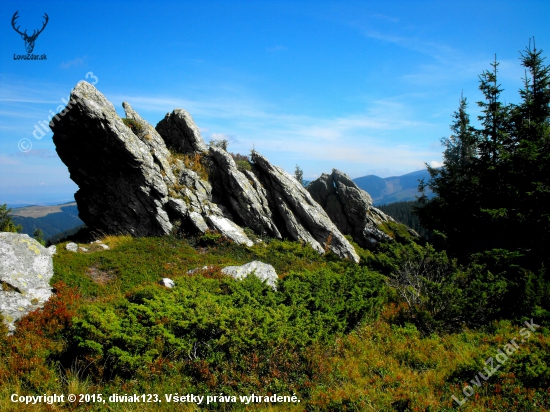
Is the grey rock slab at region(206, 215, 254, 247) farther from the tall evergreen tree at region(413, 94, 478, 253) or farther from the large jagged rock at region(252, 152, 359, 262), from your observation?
the tall evergreen tree at region(413, 94, 478, 253)

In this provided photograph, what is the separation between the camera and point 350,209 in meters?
29.6

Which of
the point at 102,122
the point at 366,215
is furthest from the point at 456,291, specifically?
the point at 102,122

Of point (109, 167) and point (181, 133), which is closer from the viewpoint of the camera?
point (109, 167)

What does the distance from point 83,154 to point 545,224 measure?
27.5m

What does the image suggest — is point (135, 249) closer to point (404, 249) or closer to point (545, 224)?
point (404, 249)

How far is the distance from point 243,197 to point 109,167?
32.7ft

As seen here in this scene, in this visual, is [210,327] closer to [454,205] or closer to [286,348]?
[286,348]

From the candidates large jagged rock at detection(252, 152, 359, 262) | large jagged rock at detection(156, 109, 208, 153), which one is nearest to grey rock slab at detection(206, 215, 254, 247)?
large jagged rock at detection(252, 152, 359, 262)

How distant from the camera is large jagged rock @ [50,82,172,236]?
19.8m

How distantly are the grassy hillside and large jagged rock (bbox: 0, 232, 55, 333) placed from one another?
59 centimetres

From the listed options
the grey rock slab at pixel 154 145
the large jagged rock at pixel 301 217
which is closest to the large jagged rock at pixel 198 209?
the grey rock slab at pixel 154 145

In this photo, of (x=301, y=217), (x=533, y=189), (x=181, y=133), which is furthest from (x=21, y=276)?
(x=533, y=189)

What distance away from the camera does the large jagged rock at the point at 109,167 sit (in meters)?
19.8

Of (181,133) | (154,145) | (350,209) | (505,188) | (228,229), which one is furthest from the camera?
(350,209)
